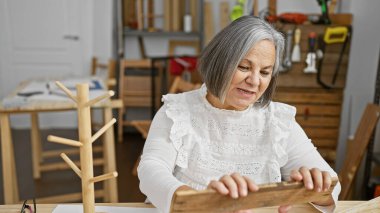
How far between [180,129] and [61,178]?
7.62ft

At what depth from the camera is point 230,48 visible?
105 centimetres

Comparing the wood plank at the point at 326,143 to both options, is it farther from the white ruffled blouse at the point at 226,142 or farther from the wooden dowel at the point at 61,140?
the wooden dowel at the point at 61,140

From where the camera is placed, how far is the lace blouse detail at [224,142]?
1.20 metres

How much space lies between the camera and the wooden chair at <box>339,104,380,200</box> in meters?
2.35

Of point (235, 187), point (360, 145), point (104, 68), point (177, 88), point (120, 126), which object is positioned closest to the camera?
point (235, 187)

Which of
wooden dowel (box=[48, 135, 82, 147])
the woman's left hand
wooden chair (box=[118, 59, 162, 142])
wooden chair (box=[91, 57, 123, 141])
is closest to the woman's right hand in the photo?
the woman's left hand

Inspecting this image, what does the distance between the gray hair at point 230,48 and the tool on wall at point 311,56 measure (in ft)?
5.41

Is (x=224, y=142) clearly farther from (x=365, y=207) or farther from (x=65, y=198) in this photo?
(x=65, y=198)

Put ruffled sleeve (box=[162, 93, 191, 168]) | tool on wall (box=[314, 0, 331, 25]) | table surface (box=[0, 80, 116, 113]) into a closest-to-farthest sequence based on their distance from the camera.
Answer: ruffled sleeve (box=[162, 93, 191, 168])
table surface (box=[0, 80, 116, 113])
tool on wall (box=[314, 0, 331, 25])

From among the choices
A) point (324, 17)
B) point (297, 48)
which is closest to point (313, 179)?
point (297, 48)

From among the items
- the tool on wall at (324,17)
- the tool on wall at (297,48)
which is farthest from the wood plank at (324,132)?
the tool on wall at (324,17)

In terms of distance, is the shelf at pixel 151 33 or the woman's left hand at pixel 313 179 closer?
the woman's left hand at pixel 313 179

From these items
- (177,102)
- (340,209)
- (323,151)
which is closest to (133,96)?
(323,151)

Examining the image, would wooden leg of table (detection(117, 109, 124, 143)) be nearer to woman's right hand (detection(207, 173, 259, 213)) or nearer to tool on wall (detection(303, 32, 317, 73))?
tool on wall (detection(303, 32, 317, 73))
